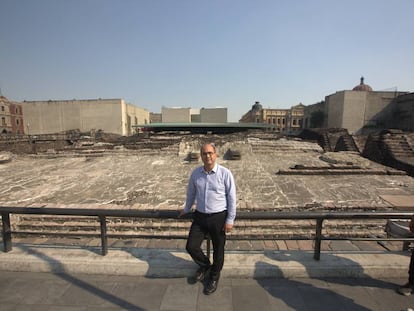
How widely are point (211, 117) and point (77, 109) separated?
94.9 feet

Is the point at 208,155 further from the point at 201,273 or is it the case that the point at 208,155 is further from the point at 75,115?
the point at 75,115

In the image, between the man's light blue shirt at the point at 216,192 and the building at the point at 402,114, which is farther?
the building at the point at 402,114

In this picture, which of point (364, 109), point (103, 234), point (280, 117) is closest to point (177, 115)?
point (103, 234)

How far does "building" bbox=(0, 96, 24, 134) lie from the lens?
45.0 meters

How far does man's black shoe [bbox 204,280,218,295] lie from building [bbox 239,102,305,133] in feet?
229

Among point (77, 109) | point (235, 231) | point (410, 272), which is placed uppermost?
point (77, 109)

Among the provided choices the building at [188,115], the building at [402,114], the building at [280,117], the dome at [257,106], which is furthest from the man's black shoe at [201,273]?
the dome at [257,106]

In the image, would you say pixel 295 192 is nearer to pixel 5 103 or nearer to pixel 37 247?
pixel 37 247

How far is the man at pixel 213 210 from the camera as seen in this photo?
2.04 meters

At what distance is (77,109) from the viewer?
44594mm

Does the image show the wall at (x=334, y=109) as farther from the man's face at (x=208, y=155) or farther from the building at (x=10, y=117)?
the building at (x=10, y=117)

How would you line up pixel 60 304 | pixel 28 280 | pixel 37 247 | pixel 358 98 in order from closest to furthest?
pixel 60 304
pixel 28 280
pixel 37 247
pixel 358 98

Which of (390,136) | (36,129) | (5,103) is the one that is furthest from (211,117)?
(5,103)

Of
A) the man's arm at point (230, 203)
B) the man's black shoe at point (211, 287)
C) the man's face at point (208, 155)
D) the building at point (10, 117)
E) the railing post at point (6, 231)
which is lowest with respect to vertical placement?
the man's black shoe at point (211, 287)
